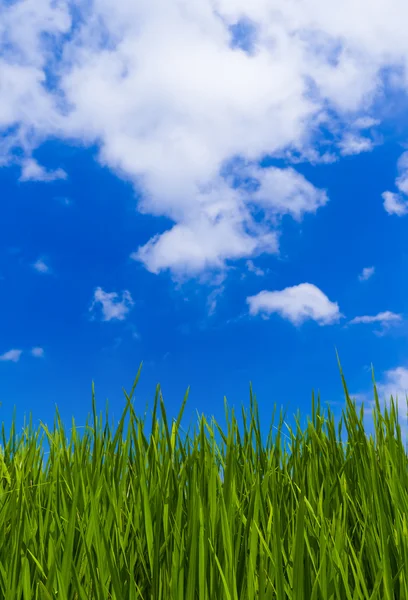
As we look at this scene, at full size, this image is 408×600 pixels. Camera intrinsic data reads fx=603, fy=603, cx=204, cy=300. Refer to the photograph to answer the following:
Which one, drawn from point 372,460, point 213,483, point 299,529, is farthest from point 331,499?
point 299,529

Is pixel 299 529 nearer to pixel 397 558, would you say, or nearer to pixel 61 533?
pixel 397 558

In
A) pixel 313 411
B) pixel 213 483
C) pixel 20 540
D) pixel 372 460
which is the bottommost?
pixel 20 540

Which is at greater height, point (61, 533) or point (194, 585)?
point (61, 533)

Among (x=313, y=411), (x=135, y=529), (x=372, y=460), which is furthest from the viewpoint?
(x=313, y=411)

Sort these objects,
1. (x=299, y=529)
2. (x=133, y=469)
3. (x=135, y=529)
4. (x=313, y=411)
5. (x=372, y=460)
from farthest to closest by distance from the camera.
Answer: (x=313, y=411) → (x=133, y=469) → (x=372, y=460) → (x=135, y=529) → (x=299, y=529)

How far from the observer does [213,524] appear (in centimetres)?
152

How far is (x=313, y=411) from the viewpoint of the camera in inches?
96.7

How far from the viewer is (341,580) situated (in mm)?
1460

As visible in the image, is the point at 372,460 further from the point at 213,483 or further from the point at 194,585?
the point at 194,585

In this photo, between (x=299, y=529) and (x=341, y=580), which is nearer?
(x=299, y=529)

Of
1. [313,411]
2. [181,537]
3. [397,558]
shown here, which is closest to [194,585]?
[181,537]

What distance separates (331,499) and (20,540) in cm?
102

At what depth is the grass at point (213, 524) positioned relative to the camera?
52.7 inches

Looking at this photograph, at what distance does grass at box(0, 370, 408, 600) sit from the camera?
52.7 inches
